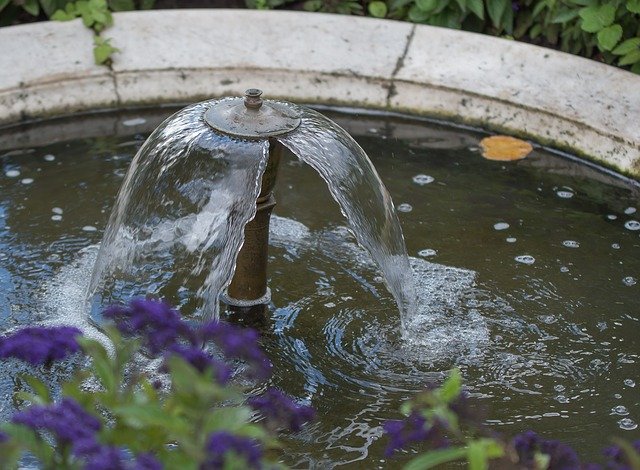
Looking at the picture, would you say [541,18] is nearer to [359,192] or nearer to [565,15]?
[565,15]

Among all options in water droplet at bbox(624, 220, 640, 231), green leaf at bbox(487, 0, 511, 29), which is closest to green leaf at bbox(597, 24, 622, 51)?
green leaf at bbox(487, 0, 511, 29)

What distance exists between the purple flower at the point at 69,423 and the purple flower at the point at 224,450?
17 cm

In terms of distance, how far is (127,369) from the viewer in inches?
121

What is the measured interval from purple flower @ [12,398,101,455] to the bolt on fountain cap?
133 centimetres

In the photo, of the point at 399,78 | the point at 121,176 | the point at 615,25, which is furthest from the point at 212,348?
the point at 615,25

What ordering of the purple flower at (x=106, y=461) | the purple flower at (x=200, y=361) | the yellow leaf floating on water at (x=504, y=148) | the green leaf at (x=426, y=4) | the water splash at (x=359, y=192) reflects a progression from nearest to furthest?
1. the purple flower at (x=106, y=461)
2. the purple flower at (x=200, y=361)
3. the water splash at (x=359, y=192)
4. the yellow leaf floating on water at (x=504, y=148)
5. the green leaf at (x=426, y=4)

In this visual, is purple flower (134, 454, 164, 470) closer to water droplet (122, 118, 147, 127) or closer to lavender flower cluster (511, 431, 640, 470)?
lavender flower cluster (511, 431, 640, 470)

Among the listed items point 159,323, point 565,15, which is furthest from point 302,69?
point 159,323

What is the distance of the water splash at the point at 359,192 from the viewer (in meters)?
3.03

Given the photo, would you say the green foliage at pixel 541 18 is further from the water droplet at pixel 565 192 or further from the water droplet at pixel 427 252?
the water droplet at pixel 427 252

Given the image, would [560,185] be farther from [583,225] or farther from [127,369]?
[127,369]

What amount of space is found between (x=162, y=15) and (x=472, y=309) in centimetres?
213

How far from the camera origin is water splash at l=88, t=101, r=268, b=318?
9.82ft

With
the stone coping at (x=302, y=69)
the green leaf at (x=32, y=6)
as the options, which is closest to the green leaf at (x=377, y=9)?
the stone coping at (x=302, y=69)
